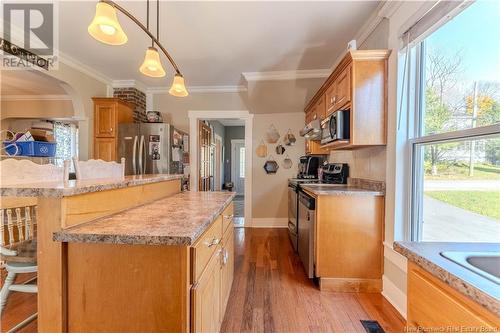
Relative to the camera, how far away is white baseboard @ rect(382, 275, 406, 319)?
6.09 feet

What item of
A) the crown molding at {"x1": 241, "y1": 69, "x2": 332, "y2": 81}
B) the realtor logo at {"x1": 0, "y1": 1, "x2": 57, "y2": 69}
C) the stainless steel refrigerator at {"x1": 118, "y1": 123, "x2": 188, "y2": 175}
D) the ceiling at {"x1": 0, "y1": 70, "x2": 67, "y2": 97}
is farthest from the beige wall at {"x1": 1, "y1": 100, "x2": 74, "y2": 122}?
the crown molding at {"x1": 241, "y1": 69, "x2": 332, "y2": 81}

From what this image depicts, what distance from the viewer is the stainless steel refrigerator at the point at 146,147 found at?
3768mm

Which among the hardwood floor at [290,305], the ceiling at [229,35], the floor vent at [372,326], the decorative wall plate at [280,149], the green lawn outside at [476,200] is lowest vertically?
the hardwood floor at [290,305]

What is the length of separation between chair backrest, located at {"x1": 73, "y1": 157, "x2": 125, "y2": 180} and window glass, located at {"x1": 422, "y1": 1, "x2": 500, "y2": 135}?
2.50m

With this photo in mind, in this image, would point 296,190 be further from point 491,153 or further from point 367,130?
point 491,153

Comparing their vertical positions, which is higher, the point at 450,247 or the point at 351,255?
the point at 450,247

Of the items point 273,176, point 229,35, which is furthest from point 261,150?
point 229,35

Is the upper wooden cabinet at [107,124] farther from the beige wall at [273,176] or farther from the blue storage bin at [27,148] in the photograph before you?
the beige wall at [273,176]

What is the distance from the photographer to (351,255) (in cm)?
219

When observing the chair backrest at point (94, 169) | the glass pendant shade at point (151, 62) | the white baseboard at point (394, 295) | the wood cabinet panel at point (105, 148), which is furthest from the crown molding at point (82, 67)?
the white baseboard at point (394, 295)

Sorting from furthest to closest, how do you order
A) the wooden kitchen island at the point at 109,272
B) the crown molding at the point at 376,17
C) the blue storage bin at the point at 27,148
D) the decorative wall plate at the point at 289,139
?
the decorative wall plate at the point at 289,139, the blue storage bin at the point at 27,148, the crown molding at the point at 376,17, the wooden kitchen island at the point at 109,272

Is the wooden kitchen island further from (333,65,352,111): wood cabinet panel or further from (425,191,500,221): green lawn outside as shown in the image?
(333,65,352,111): wood cabinet panel

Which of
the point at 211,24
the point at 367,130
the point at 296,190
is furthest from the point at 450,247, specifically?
the point at 211,24

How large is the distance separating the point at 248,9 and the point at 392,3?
47.7 inches
